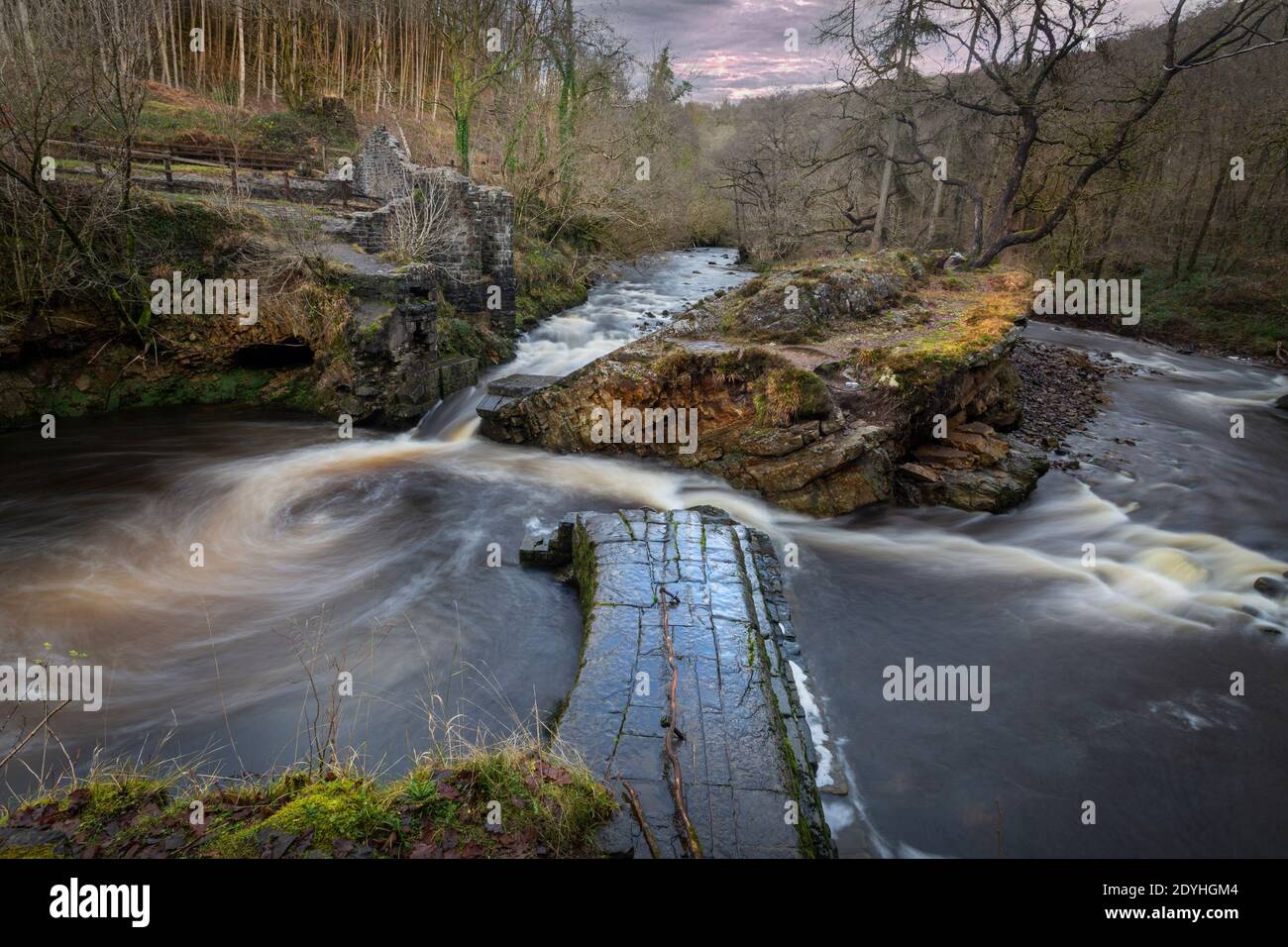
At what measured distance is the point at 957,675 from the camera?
6355mm

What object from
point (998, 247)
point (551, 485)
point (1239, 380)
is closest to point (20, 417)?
Answer: point (551, 485)

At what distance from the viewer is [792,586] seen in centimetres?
782

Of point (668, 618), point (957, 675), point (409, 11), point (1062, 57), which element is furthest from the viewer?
point (409, 11)

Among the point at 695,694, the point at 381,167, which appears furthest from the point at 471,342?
the point at 695,694

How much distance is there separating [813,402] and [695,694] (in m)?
5.71

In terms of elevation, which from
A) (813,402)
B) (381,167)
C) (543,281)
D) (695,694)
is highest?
(381,167)

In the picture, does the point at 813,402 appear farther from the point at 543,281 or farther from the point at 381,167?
the point at 381,167

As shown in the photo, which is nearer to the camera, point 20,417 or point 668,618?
point 668,618

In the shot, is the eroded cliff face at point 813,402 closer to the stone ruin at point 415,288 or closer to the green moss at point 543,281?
the stone ruin at point 415,288

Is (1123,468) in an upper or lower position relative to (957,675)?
upper

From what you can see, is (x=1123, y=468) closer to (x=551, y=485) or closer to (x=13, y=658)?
(x=551, y=485)
